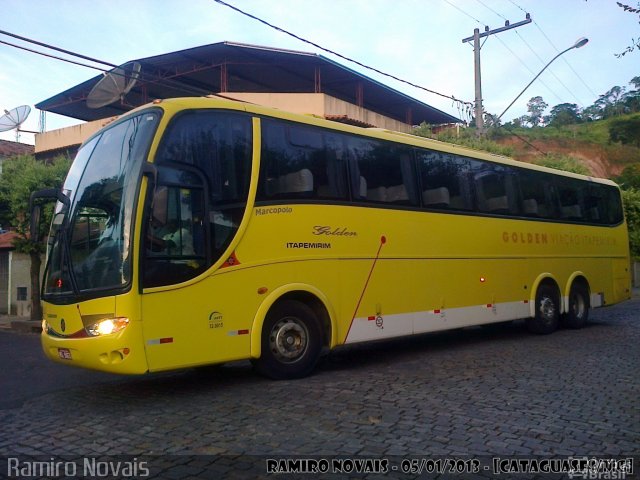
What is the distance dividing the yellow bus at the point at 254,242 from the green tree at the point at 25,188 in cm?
857

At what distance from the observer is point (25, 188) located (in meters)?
15.3

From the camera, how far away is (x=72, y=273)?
6.60 m

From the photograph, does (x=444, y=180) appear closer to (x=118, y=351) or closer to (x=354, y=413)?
(x=354, y=413)

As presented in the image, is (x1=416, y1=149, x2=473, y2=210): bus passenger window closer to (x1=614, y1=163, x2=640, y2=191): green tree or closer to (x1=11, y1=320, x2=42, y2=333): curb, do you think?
(x1=11, y1=320, x2=42, y2=333): curb

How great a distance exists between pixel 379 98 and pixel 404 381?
943 inches

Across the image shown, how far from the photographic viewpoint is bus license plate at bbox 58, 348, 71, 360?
257 inches

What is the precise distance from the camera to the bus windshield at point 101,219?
6.34 metres

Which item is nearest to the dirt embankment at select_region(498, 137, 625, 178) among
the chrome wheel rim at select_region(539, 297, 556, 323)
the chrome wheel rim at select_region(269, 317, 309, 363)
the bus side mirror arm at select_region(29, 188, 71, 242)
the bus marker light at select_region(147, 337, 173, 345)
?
the chrome wheel rim at select_region(539, 297, 556, 323)

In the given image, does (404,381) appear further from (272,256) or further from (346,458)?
(346,458)

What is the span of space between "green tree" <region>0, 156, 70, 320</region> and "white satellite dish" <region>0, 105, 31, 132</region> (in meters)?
2.91

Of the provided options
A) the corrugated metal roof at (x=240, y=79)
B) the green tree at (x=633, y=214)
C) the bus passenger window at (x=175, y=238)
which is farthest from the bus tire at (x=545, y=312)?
the green tree at (x=633, y=214)

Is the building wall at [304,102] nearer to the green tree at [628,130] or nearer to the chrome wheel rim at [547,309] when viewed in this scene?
the chrome wheel rim at [547,309]

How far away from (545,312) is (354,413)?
8027mm

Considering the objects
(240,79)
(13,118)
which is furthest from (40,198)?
(240,79)
